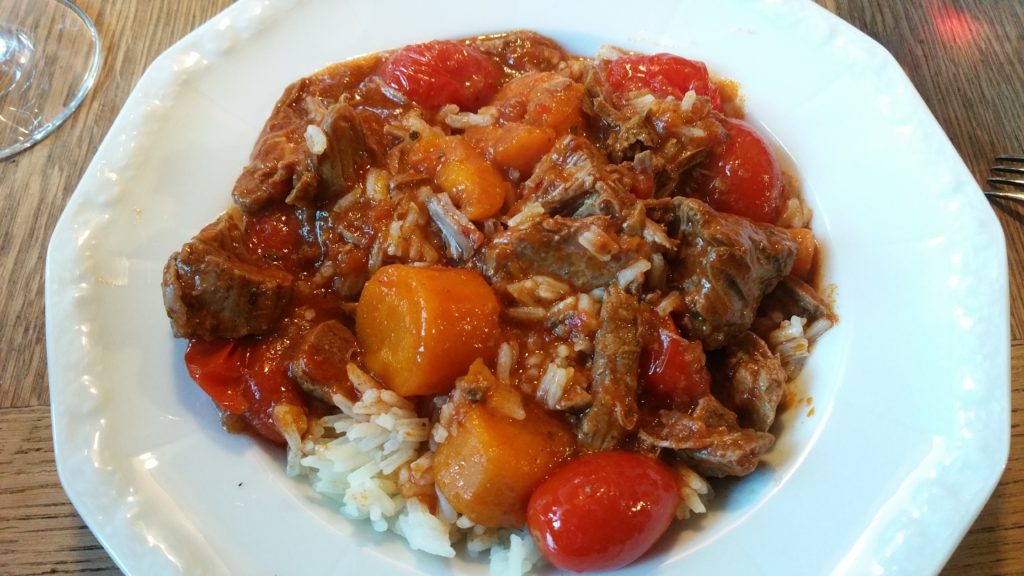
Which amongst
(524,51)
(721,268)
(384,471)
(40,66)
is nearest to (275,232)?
(384,471)

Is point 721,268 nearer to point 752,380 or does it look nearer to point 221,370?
point 752,380

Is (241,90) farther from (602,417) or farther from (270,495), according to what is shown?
(602,417)

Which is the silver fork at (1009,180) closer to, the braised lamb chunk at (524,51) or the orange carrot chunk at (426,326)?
the braised lamb chunk at (524,51)

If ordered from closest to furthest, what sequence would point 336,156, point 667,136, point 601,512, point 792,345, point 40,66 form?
point 601,512 < point 792,345 < point 336,156 < point 667,136 < point 40,66

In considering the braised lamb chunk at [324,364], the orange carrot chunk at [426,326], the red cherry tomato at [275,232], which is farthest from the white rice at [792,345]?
the red cherry tomato at [275,232]

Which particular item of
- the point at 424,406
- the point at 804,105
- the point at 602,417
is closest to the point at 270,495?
the point at 424,406

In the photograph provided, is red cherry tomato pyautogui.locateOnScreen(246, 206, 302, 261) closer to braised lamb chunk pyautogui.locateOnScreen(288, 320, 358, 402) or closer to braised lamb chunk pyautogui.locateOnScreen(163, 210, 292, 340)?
braised lamb chunk pyautogui.locateOnScreen(163, 210, 292, 340)

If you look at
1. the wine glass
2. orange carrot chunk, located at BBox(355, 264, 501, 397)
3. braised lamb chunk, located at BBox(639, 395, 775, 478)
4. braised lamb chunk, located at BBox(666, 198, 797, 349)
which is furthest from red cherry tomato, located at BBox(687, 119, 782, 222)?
the wine glass

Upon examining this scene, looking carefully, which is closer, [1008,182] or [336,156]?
[336,156]
